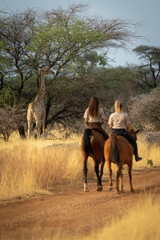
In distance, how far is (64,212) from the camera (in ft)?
18.7

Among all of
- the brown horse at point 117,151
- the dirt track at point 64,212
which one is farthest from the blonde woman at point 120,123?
the dirt track at point 64,212

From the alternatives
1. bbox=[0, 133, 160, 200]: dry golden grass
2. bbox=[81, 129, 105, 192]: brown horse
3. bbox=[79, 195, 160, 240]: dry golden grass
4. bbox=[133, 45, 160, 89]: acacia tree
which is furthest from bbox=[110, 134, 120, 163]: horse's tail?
bbox=[133, 45, 160, 89]: acacia tree

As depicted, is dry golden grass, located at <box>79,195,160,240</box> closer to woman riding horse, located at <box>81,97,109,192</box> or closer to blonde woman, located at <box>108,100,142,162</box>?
woman riding horse, located at <box>81,97,109,192</box>

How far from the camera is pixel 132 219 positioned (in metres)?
4.67

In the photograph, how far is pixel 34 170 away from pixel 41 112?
5.62m

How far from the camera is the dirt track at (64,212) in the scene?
467 cm

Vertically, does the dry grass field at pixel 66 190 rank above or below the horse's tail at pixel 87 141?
below

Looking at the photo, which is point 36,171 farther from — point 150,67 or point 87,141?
point 150,67

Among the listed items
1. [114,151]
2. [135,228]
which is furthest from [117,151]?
[135,228]

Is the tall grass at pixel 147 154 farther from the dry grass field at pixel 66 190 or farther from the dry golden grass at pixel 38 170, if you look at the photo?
the dry golden grass at pixel 38 170

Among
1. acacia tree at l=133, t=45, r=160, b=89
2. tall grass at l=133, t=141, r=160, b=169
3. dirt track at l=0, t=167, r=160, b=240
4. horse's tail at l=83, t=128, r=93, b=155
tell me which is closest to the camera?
dirt track at l=0, t=167, r=160, b=240

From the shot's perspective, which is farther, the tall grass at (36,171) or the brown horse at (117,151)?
the tall grass at (36,171)

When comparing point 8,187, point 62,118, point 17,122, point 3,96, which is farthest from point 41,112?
point 8,187

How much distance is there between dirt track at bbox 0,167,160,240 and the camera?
15.3 feet
